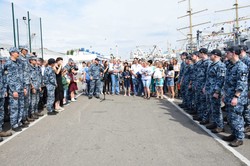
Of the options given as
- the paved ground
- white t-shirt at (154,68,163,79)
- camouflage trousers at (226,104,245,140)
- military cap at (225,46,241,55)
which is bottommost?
the paved ground

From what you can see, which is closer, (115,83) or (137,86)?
(137,86)

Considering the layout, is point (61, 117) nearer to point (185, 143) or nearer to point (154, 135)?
point (154, 135)

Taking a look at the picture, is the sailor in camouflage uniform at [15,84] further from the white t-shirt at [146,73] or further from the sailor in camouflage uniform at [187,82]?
the white t-shirt at [146,73]

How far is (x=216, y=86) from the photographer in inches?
240

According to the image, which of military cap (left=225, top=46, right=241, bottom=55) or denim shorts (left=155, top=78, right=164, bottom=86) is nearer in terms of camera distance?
military cap (left=225, top=46, right=241, bottom=55)

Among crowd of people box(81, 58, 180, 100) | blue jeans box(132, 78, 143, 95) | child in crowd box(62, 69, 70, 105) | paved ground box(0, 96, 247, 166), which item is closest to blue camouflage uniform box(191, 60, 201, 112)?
paved ground box(0, 96, 247, 166)

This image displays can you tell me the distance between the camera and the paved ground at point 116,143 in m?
4.41

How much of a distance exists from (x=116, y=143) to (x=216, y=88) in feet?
9.03

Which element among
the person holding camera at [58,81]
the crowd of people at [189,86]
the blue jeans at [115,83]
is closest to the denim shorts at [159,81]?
the crowd of people at [189,86]

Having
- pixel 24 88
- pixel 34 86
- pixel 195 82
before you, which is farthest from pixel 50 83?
pixel 195 82

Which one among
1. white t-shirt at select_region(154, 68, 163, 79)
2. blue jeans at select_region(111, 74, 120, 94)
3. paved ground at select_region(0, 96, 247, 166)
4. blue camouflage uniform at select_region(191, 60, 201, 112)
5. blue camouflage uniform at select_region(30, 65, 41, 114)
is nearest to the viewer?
paved ground at select_region(0, 96, 247, 166)

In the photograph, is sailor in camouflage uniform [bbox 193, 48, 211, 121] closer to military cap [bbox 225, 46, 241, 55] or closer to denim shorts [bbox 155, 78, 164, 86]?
military cap [bbox 225, 46, 241, 55]

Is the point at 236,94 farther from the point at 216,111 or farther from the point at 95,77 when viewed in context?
the point at 95,77

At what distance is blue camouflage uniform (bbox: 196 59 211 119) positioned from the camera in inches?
281
